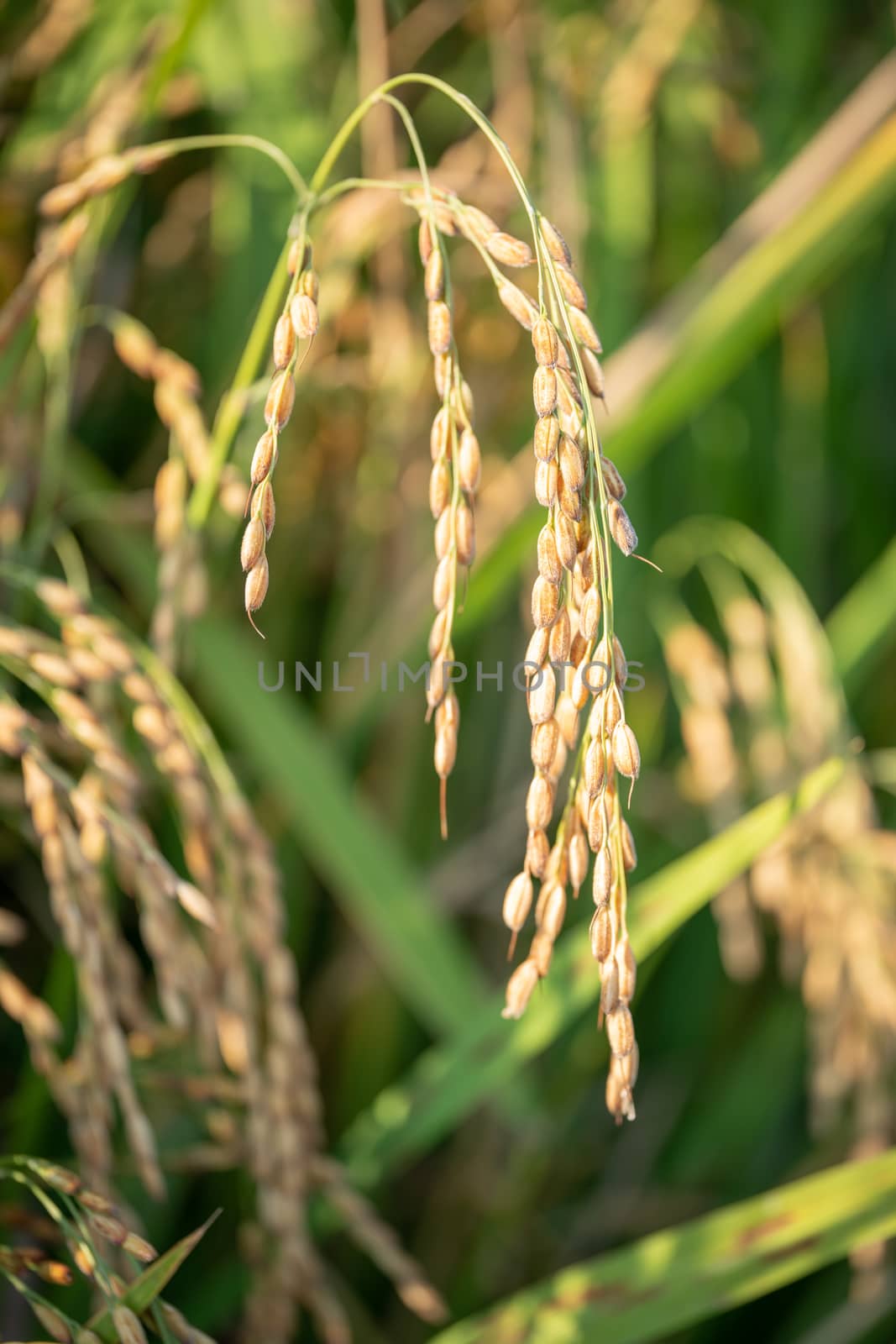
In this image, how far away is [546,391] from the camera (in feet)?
1.48

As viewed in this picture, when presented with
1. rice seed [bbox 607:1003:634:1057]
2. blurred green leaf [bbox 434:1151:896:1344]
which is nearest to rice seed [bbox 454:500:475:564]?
rice seed [bbox 607:1003:634:1057]

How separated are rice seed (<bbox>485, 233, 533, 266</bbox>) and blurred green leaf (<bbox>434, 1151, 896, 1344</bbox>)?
1.93ft

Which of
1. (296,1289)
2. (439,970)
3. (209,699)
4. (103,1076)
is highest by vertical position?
(209,699)

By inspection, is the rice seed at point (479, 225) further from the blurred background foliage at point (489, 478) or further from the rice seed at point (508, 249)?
the blurred background foliage at point (489, 478)

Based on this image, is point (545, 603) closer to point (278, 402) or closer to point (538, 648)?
point (538, 648)

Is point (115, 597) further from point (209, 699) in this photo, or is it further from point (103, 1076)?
point (103, 1076)

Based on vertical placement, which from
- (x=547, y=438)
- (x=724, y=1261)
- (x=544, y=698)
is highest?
(x=547, y=438)

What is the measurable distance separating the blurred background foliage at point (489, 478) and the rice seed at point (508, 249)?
0.43 metres

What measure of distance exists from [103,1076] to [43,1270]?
11 centimetres

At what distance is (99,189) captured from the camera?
672mm

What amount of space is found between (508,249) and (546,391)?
90mm

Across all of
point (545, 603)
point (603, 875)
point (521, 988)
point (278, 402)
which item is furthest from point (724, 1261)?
point (278, 402)

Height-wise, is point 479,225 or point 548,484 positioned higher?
point 479,225

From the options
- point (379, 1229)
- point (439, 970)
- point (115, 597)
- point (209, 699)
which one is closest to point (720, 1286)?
point (379, 1229)
